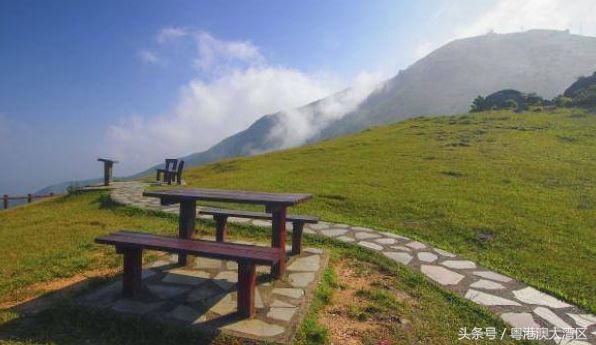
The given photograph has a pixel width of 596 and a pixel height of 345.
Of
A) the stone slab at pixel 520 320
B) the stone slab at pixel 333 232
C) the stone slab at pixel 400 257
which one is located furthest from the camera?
the stone slab at pixel 333 232

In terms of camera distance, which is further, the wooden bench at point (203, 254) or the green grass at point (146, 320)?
the wooden bench at point (203, 254)

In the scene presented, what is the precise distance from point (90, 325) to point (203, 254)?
4.42ft

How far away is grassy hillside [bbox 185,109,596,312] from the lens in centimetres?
655

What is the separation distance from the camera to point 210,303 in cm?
434

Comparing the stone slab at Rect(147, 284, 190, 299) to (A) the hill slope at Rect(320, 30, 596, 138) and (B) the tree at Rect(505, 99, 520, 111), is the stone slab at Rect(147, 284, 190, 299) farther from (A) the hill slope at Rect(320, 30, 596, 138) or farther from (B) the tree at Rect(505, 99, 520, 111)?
(A) the hill slope at Rect(320, 30, 596, 138)

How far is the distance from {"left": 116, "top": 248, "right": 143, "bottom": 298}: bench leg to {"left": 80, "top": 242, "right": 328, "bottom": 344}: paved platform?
10cm

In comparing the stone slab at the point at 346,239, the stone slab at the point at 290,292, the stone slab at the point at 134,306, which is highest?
the stone slab at the point at 346,239

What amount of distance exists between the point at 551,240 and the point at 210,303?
655 centimetres

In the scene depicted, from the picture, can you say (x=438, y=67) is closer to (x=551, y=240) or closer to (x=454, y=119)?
(x=454, y=119)

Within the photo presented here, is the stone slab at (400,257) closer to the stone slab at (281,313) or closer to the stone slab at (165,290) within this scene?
the stone slab at (281,313)

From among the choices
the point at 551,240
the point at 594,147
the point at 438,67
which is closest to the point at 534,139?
the point at 594,147

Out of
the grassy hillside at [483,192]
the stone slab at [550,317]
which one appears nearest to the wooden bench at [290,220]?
the grassy hillside at [483,192]

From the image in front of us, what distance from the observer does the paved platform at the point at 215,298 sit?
3.85 meters

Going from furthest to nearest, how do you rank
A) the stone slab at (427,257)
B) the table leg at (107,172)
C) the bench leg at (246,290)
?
the table leg at (107,172) → the stone slab at (427,257) → the bench leg at (246,290)
